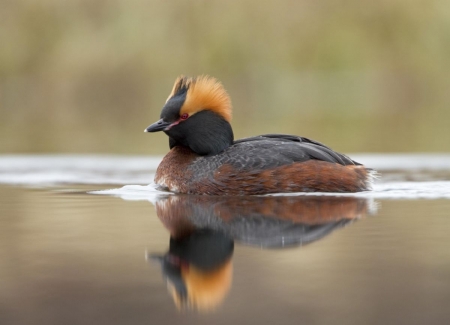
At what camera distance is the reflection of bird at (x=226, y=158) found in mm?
9320

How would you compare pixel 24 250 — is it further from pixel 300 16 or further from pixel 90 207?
pixel 300 16

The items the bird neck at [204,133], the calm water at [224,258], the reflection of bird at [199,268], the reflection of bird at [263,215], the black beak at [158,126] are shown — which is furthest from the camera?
the bird neck at [204,133]

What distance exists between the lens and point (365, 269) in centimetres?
553

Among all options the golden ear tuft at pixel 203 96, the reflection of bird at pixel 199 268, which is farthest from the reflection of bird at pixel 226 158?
the reflection of bird at pixel 199 268

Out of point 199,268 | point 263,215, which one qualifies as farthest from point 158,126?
point 199,268

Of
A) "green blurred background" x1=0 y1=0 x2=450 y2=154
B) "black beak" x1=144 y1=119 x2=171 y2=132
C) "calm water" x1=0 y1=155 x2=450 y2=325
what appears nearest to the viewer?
"calm water" x1=0 y1=155 x2=450 y2=325

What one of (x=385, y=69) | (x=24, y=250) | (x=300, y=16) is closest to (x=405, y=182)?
(x=24, y=250)

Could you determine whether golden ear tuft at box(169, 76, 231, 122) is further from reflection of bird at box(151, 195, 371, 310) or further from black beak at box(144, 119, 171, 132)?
reflection of bird at box(151, 195, 371, 310)

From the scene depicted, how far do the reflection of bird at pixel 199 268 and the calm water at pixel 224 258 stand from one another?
0.04ft

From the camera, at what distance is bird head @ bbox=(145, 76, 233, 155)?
393 inches

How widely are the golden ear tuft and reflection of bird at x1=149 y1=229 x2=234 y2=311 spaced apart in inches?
128

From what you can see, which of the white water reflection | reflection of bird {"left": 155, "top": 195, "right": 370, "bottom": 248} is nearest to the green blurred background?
the white water reflection

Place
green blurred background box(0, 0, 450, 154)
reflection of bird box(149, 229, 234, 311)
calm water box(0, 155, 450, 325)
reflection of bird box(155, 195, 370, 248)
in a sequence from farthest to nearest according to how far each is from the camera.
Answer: green blurred background box(0, 0, 450, 154) < reflection of bird box(155, 195, 370, 248) < reflection of bird box(149, 229, 234, 311) < calm water box(0, 155, 450, 325)

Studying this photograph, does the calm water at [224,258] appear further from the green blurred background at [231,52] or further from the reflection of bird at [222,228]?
the green blurred background at [231,52]
